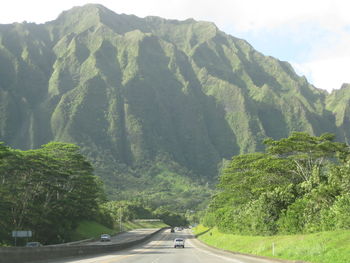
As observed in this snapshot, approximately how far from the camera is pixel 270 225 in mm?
48031

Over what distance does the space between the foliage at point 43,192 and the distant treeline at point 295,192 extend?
2597 cm

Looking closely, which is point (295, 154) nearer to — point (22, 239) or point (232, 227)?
point (232, 227)

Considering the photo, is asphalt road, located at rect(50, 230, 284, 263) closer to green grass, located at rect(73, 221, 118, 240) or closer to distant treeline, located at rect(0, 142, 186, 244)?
distant treeline, located at rect(0, 142, 186, 244)

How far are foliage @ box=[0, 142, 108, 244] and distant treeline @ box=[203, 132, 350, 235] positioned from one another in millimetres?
25968

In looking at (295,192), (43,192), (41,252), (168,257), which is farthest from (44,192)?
(41,252)

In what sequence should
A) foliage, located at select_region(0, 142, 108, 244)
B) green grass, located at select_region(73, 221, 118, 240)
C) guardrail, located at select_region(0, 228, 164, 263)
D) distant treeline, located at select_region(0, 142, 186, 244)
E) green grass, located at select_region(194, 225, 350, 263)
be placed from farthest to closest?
→ green grass, located at select_region(73, 221, 118, 240)
foliage, located at select_region(0, 142, 108, 244)
distant treeline, located at select_region(0, 142, 186, 244)
guardrail, located at select_region(0, 228, 164, 263)
green grass, located at select_region(194, 225, 350, 263)

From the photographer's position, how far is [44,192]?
75.0 metres

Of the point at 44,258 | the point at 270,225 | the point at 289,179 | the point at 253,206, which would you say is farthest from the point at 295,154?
the point at 44,258

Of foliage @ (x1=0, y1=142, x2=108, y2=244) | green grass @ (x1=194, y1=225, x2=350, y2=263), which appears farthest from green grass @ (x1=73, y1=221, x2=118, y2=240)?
green grass @ (x1=194, y1=225, x2=350, y2=263)

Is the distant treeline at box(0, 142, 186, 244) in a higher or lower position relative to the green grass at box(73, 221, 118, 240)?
higher

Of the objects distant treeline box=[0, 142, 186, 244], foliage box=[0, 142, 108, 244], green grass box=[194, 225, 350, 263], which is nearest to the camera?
green grass box=[194, 225, 350, 263]

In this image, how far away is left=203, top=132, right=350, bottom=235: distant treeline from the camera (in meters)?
38.9

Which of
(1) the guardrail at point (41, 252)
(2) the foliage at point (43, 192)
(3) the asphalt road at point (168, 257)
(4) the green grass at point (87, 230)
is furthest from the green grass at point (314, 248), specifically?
(4) the green grass at point (87, 230)

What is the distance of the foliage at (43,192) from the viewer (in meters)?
64.1
